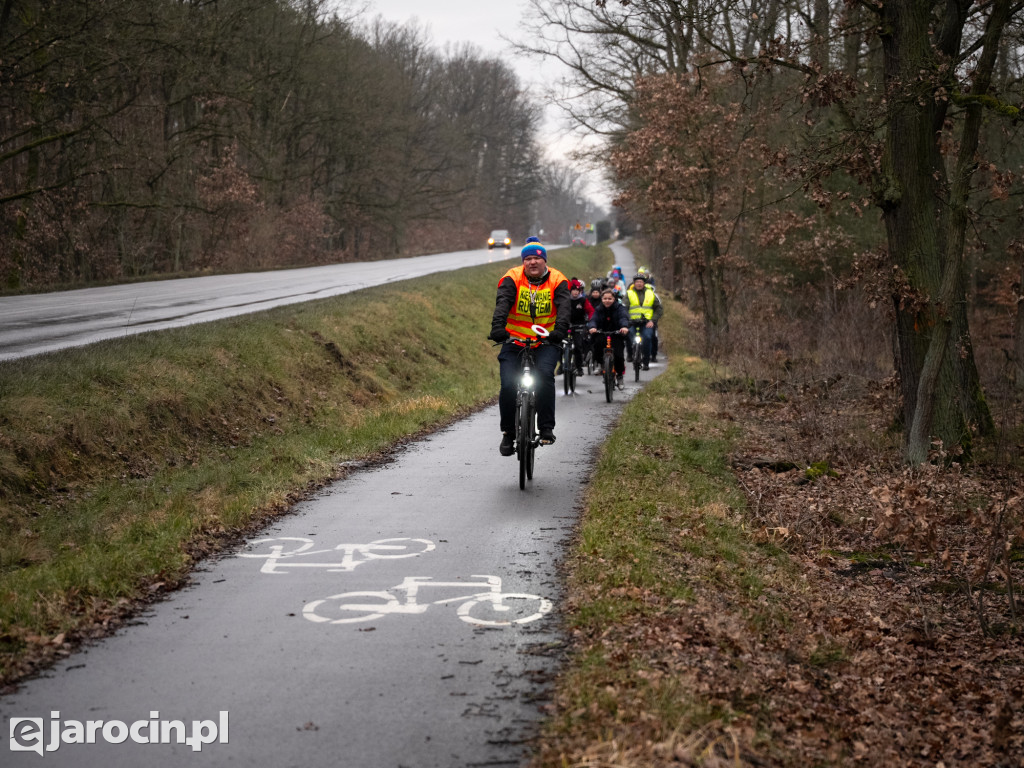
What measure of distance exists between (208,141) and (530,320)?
103ft

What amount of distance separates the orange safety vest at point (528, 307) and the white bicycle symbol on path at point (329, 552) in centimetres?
300

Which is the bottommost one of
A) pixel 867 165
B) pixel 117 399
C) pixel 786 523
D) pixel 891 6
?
pixel 786 523

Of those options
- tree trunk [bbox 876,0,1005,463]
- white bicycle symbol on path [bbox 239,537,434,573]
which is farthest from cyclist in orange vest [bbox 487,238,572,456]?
tree trunk [bbox 876,0,1005,463]

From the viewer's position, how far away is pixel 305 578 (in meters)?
7.38

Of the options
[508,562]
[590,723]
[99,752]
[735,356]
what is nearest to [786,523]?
[508,562]

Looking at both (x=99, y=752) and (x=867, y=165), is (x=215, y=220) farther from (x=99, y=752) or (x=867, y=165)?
(x=99, y=752)

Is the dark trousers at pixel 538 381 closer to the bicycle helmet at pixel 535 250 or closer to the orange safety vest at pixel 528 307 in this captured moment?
the orange safety vest at pixel 528 307

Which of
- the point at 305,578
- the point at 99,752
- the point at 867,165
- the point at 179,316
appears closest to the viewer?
the point at 99,752

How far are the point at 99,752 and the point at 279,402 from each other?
1106 centimetres

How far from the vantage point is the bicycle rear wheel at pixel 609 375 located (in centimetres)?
1883

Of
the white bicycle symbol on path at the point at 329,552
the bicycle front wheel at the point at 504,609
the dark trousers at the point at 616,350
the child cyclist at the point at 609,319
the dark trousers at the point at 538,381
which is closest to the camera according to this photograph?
the bicycle front wheel at the point at 504,609

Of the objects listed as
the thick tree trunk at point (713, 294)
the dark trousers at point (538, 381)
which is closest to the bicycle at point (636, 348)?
the thick tree trunk at point (713, 294)

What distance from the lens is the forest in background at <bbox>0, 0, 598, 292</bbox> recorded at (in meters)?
23.9

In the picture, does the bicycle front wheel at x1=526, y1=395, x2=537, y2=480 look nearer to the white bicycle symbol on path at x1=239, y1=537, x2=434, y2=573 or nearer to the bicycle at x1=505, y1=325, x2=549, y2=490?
the bicycle at x1=505, y1=325, x2=549, y2=490
